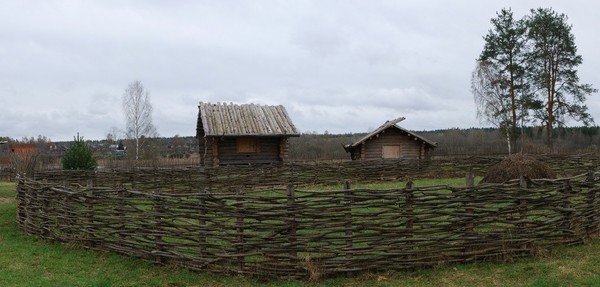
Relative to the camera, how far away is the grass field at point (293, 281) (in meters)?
6.93

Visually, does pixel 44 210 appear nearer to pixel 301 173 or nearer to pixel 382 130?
pixel 301 173

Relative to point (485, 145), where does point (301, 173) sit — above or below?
below

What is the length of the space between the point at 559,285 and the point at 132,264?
20.5ft

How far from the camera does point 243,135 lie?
25.3 metres

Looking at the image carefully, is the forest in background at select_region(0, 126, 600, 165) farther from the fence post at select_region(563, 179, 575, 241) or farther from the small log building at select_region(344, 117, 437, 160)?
the fence post at select_region(563, 179, 575, 241)

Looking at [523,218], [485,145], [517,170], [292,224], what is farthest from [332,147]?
[292,224]

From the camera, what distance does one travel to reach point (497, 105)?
121 feet

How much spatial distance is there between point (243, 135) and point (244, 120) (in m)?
1.53

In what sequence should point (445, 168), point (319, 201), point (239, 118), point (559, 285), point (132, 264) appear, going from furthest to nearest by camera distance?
1. point (239, 118)
2. point (445, 168)
3. point (132, 264)
4. point (319, 201)
5. point (559, 285)

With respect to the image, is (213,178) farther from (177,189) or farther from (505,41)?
(505,41)

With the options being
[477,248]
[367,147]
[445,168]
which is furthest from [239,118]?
[477,248]

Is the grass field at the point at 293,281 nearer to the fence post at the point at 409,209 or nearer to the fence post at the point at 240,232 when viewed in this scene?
the fence post at the point at 240,232

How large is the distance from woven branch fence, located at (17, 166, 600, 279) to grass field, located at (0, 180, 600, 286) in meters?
0.17

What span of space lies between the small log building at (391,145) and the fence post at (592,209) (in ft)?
62.6
